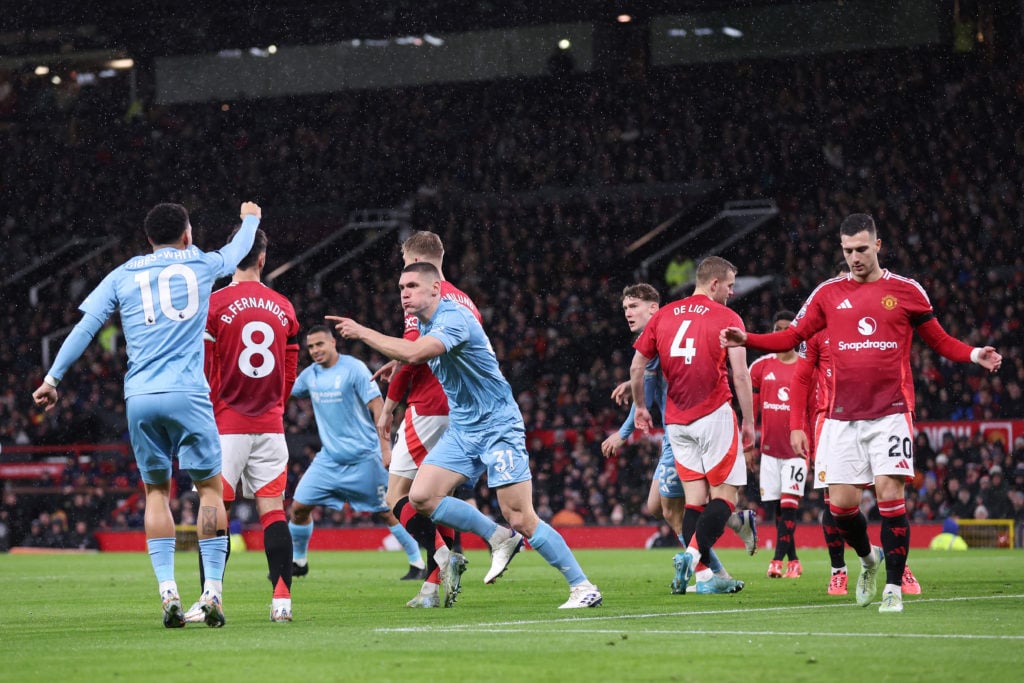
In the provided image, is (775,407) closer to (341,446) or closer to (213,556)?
(341,446)

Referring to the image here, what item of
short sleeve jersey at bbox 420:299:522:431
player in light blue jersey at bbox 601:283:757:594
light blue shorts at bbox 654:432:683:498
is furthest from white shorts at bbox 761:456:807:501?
short sleeve jersey at bbox 420:299:522:431

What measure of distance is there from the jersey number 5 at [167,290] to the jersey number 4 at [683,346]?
4.33 metres

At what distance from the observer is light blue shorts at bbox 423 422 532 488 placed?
8.80 m

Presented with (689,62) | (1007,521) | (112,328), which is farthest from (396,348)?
(112,328)

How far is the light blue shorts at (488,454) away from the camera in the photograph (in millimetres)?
8797

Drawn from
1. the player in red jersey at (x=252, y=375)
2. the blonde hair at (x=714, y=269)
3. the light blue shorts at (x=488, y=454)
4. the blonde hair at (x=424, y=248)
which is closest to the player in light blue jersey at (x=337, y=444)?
the blonde hair at (x=714, y=269)

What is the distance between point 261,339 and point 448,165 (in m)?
28.4

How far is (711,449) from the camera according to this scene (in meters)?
11.1

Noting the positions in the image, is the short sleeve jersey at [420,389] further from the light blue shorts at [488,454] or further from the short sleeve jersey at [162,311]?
the short sleeve jersey at [162,311]

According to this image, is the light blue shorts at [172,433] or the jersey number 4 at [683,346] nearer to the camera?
the light blue shorts at [172,433]

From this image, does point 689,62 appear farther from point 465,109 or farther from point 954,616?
point 954,616

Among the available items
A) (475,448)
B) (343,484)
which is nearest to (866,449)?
(475,448)

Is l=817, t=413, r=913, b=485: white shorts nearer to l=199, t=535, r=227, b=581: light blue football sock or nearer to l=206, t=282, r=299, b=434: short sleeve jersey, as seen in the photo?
l=206, t=282, r=299, b=434: short sleeve jersey

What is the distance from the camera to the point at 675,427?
11.3 meters
